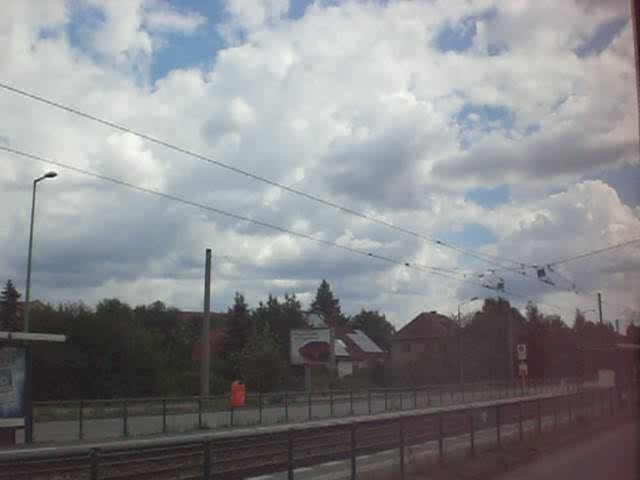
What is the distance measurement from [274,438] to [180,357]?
5519 cm

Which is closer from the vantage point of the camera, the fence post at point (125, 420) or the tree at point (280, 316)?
the fence post at point (125, 420)

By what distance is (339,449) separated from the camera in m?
12.6

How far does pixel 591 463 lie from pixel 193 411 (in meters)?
17.2

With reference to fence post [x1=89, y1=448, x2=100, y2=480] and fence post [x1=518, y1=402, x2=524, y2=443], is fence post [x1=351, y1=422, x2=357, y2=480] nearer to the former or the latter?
fence post [x1=89, y1=448, x2=100, y2=480]

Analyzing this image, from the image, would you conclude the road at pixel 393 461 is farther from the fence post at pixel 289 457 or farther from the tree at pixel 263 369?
the tree at pixel 263 369

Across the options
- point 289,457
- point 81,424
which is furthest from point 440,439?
point 81,424

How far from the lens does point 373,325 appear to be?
5591 inches

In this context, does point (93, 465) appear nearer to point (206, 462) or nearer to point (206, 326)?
point (206, 462)

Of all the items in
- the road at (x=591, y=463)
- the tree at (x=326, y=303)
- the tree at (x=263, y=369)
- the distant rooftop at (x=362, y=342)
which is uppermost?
the tree at (x=326, y=303)

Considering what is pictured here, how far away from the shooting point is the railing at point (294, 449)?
879cm

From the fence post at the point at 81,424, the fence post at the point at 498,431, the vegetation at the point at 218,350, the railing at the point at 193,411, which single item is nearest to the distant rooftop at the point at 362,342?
the vegetation at the point at 218,350

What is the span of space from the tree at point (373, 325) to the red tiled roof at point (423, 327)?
27.1m

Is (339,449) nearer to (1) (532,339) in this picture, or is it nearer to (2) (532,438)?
(2) (532,438)

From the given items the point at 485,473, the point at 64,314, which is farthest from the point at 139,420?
the point at 64,314
